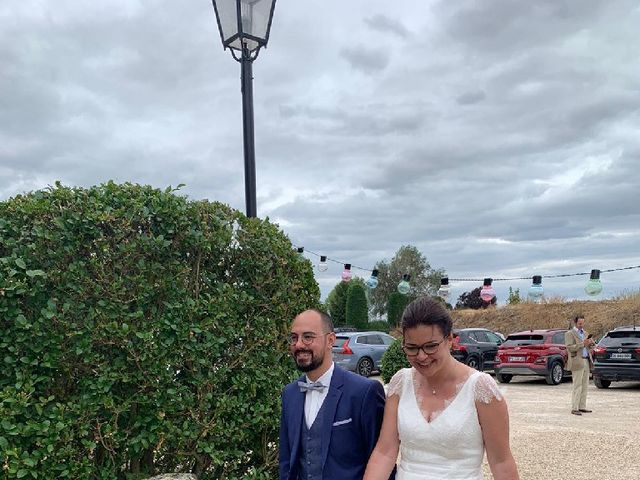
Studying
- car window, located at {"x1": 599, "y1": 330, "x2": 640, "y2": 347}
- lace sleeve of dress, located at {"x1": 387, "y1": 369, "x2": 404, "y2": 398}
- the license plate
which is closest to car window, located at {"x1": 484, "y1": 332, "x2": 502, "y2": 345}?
car window, located at {"x1": 599, "y1": 330, "x2": 640, "y2": 347}

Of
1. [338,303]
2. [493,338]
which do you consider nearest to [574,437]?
[493,338]

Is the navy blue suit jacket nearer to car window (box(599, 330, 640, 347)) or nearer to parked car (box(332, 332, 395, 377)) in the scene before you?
car window (box(599, 330, 640, 347))

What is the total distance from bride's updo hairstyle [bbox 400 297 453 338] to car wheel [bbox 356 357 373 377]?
52.6ft

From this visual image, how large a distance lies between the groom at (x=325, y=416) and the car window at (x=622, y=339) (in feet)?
49.0

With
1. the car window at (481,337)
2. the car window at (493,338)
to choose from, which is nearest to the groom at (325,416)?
the car window at (481,337)

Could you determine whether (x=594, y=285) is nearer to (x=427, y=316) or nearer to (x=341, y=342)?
(x=341, y=342)

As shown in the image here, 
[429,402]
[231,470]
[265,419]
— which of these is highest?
[429,402]

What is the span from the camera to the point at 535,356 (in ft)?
57.8

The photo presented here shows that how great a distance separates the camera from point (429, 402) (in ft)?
8.87

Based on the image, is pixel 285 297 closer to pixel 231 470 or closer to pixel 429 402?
pixel 231 470

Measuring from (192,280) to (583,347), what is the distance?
919 cm

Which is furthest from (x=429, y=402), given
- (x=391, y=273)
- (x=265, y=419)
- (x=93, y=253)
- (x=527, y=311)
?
(x=391, y=273)

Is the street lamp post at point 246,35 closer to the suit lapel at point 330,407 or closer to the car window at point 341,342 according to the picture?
the suit lapel at point 330,407

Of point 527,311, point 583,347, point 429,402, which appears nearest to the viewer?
point 429,402
